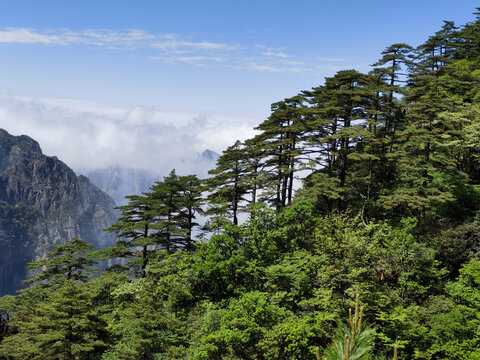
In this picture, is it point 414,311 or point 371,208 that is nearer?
point 414,311

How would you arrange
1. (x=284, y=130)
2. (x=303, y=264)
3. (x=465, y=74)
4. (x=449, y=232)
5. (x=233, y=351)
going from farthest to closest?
1. (x=465, y=74)
2. (x=284, y=130)
3. (x=449, y=232)
4. (x=303, y=264)
5. (x=233, y=351)

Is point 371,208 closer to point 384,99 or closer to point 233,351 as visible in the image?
point 384,99

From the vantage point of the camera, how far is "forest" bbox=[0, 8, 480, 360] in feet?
48.3

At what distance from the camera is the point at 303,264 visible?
18.4m

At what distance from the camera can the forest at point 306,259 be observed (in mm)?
14727

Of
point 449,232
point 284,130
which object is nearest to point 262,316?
point 449,232

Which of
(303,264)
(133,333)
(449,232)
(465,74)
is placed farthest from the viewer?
→ (465,74)

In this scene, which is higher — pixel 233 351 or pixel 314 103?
pixel 314 103

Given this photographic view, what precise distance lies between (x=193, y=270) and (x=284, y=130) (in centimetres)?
1706

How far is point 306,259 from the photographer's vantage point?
61.2 ft

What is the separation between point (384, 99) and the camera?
30.9 m

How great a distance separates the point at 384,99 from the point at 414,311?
23260 mm

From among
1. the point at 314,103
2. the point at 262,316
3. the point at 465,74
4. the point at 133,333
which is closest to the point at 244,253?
the point at 262,316

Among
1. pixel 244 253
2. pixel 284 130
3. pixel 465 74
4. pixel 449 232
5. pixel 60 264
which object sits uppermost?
pixel 465 74
